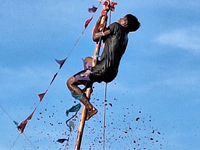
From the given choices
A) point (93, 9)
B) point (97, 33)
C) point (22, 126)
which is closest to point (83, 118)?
point (22, 126)

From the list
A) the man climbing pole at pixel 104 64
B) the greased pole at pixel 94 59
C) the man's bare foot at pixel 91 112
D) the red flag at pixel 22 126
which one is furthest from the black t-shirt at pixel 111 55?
the red flag at pixel 22 126

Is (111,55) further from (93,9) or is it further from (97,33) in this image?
(93,9)

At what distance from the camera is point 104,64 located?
7.24 meters

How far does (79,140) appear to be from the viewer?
7.04 metres

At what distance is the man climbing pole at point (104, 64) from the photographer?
285 inches

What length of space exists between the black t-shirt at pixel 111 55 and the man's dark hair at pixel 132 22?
163mm

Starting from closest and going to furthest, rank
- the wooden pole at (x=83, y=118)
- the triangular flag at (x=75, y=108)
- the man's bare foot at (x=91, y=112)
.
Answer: the wooden pole at (x=83, y=118), the man's bare foot at (x=91, y=112), the triangular flag at (x=75, y=108)

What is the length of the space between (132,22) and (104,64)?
0.88 m

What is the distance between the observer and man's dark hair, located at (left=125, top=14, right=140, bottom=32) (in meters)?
7.63

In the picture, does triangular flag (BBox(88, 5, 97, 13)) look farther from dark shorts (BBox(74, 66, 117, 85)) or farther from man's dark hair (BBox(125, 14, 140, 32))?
dark shorts (BBox(74, 66, 117, 85))

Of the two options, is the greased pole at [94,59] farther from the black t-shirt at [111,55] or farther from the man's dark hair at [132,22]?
the man's dark hair at [132,22]

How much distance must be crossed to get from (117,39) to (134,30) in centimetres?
43

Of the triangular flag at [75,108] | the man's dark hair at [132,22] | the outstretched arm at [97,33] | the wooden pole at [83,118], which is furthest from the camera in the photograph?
the man's dark hair at [132,22]

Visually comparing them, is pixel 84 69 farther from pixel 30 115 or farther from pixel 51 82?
pixel 30 115
